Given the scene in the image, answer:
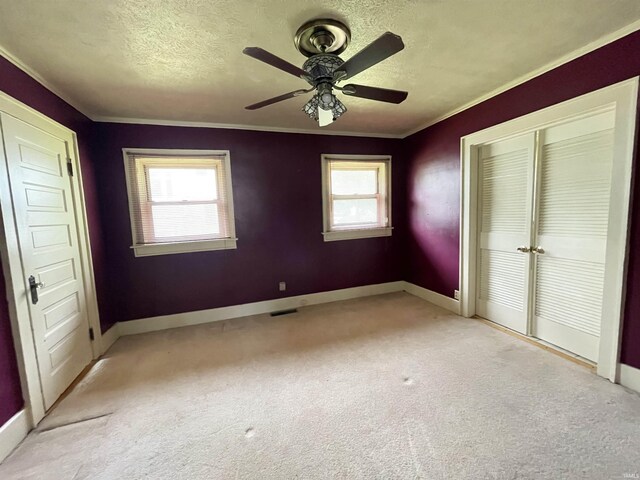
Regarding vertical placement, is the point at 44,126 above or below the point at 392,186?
above

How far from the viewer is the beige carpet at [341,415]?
1.38 m

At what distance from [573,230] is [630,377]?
112 cm

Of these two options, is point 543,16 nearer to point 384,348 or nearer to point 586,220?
point 586,220

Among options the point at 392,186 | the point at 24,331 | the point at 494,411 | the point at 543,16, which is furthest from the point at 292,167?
the point at 494,411

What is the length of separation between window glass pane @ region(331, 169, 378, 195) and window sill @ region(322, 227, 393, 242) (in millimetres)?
579

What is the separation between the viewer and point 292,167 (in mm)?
3592

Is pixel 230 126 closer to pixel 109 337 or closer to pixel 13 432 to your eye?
pixel 109 337

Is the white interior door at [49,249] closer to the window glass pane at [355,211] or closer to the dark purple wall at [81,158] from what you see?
the dark purple wall at [81,158]

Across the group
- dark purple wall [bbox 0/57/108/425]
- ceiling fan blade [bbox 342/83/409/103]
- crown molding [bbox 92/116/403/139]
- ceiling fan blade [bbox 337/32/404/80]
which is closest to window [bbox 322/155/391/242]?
crown molding [bbox 92/116/403/139]

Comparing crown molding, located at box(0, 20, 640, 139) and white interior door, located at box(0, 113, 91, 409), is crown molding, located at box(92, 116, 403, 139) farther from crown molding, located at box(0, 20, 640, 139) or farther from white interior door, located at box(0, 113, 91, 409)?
white interior door, located at box(0, 113, 91, 409)

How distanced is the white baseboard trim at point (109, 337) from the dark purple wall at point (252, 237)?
4.9 inches

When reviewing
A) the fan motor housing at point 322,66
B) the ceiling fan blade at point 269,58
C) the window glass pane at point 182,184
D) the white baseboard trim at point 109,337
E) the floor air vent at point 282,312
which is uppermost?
the fan motor housing at point 322,66

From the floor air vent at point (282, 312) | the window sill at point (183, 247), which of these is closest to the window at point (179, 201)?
the window sill at point (183, 247)

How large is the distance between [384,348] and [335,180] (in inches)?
93.8
